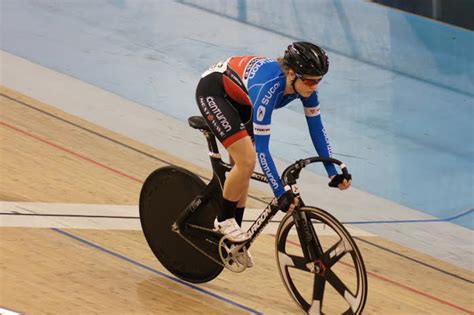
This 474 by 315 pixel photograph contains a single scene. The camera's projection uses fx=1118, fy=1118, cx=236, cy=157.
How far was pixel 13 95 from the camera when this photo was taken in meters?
8.39

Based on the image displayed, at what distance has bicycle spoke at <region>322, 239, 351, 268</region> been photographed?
16.6ft

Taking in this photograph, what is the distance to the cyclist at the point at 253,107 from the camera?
5.00 meters

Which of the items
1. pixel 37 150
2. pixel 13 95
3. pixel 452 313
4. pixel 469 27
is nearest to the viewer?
pixel 452 313

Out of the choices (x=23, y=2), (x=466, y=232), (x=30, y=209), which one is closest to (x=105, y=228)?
(x=30, y=209)

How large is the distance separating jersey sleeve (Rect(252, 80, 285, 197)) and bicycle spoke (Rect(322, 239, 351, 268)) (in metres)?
0.36

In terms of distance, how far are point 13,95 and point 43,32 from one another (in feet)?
5.63

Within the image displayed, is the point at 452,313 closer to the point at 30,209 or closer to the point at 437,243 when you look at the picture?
the point at 437,243

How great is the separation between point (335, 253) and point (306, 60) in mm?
889

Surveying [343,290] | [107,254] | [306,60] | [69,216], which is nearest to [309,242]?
[343,290]

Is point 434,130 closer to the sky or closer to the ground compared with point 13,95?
closer to the ground

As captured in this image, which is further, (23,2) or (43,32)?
(23,2)

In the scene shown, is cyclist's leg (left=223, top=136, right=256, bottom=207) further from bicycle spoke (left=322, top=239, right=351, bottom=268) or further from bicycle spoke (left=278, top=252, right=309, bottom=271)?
bicycle spoke (left=322, top=239, right=351, bottom=268)

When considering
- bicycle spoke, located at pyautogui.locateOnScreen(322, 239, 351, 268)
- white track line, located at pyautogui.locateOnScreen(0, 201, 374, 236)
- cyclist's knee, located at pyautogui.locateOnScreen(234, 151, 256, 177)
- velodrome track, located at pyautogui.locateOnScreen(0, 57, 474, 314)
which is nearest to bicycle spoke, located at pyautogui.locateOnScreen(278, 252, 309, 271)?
bicycle spoke, located at pyautogui.locateOnScreen(322, 239, 351, 268)

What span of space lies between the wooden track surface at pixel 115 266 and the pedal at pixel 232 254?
20 centimetres
